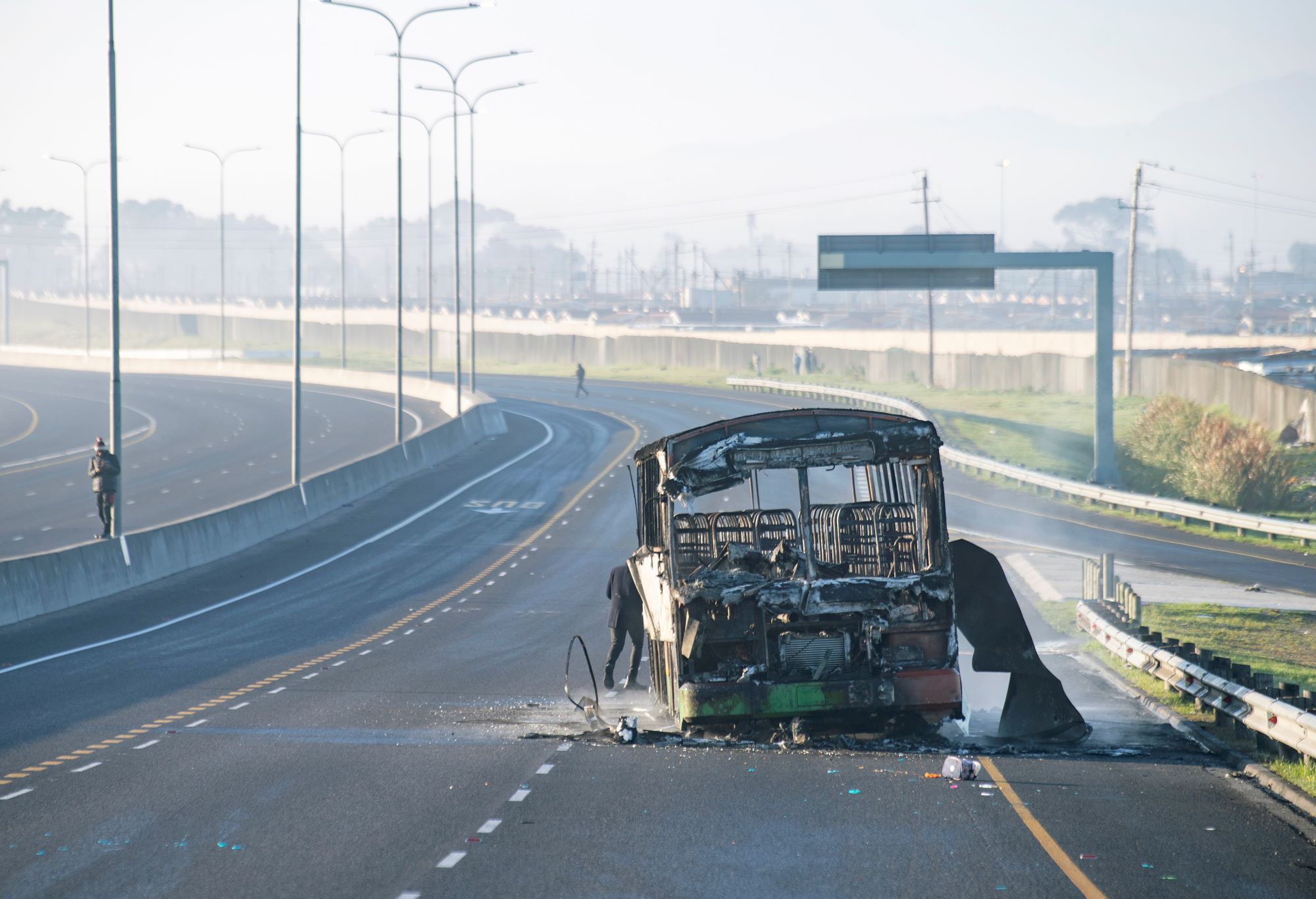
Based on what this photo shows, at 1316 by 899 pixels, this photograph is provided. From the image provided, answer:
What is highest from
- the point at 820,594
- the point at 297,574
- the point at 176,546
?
the point at 820,594

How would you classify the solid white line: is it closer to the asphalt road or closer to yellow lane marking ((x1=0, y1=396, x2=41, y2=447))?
the asphalt road

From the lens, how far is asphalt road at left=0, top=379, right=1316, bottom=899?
29.2ft

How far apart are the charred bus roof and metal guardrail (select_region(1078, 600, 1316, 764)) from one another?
353 cm

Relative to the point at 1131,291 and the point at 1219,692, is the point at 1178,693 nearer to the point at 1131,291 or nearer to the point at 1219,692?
the point at 1219,692

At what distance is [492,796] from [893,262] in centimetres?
3047

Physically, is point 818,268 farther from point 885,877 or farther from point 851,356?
point 851,356

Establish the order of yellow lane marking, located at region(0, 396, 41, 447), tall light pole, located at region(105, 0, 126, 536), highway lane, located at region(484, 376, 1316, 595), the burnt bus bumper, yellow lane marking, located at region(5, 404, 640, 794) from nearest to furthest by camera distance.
Result: 1. the burnt bus bumper
2. yellow lane marking, located at region(5, 404, 640, 794)
3. tall light pole, located at region(105, 0, 126, 536)
4. highway lane, located at region(484, 376, 1316, 595)
5. yellow lane marking, located at region(0, 396, 41, 447)

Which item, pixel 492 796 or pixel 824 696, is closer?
pixel 492 796

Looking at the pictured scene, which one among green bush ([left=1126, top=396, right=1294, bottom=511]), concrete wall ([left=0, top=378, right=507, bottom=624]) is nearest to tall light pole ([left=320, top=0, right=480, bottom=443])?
concrete wall ([left=0, top=378, right=507, bottom=624])

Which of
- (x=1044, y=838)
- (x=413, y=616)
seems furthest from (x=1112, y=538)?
(x=1044, y=838)

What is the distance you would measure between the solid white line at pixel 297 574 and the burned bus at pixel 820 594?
993cm

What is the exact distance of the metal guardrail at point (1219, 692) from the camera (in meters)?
11.6

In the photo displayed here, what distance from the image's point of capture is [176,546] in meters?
28.3

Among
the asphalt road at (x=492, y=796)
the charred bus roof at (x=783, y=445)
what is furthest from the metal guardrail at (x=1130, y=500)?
the charred bus roof at (x=783, y=445)
